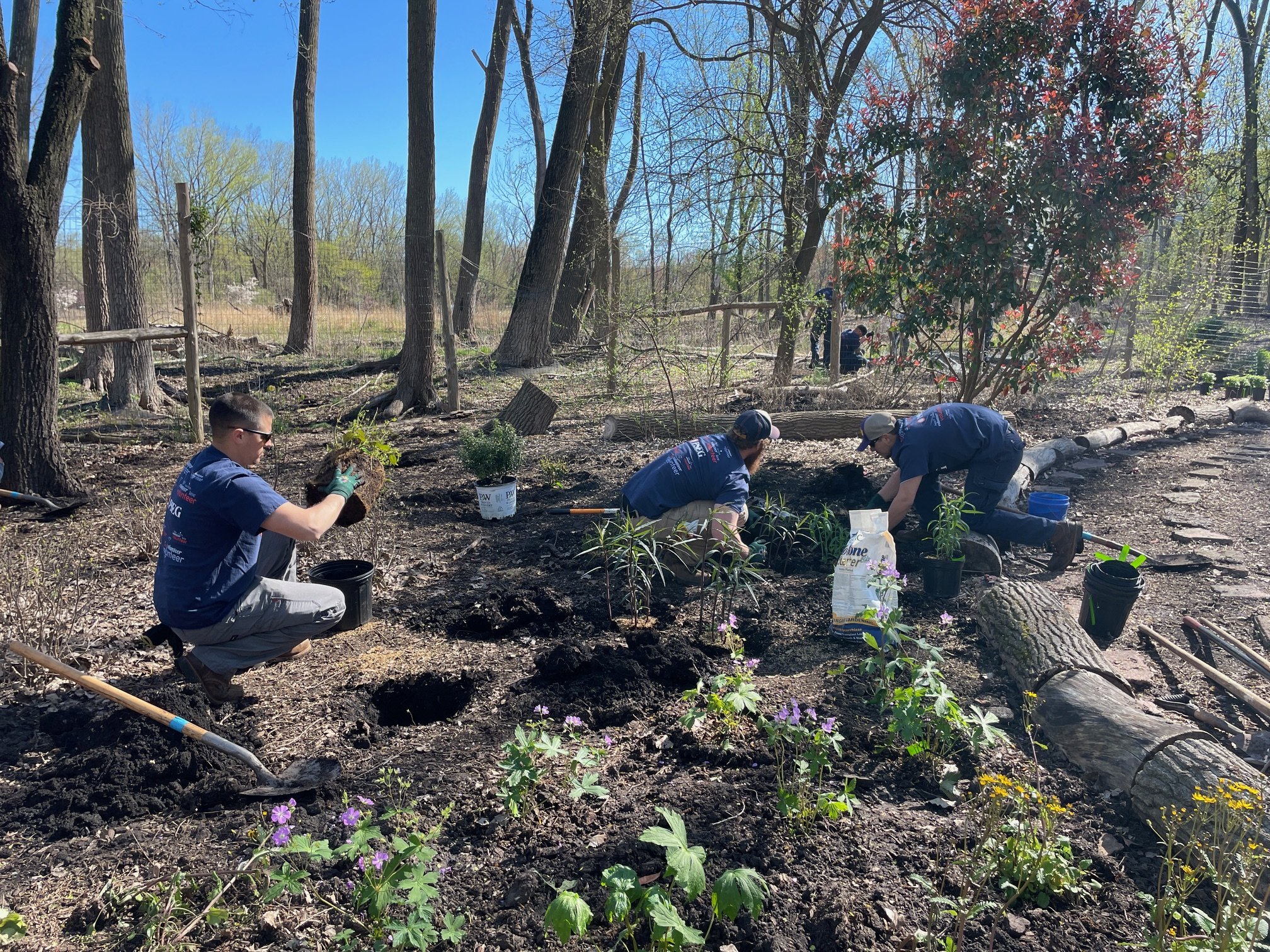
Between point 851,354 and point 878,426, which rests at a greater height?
point 851,354

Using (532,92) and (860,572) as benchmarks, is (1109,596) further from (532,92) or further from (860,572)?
(532,92)

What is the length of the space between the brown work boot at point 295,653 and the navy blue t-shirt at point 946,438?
367 cm

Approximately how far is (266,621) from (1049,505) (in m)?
4.88

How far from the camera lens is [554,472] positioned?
6.98 metres

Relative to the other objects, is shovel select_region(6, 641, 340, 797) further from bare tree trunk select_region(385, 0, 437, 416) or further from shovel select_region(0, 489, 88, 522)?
bare tree trunk select_region(385, 0, 437, 416)

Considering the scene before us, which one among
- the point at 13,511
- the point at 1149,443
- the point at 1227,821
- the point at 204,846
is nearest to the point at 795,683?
the point at 1227,821

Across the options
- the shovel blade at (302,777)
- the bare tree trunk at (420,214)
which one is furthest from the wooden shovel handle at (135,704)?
the bare tree trunk at (420,214)

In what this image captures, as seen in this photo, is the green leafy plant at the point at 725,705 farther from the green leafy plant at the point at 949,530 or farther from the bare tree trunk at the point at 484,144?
the bare tree trunk at the point at 484,144

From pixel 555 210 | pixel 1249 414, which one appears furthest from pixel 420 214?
pixel 1249 414

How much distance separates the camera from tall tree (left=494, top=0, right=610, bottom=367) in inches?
450

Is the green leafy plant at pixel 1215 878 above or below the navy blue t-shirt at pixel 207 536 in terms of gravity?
below

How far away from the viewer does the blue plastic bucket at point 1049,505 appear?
5.29m

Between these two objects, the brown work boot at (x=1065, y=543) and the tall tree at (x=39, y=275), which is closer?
the brown work boot at (x=1065, y=543)

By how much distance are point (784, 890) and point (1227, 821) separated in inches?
51.4
